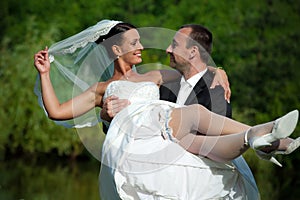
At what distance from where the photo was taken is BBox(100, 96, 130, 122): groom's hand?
6.09 m

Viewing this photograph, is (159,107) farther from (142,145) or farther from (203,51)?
(203,51)

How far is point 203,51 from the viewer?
6027 millimetres

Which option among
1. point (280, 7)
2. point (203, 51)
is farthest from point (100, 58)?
point (280, 7)

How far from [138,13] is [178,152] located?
790 inches

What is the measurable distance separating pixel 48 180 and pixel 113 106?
7.57 metres

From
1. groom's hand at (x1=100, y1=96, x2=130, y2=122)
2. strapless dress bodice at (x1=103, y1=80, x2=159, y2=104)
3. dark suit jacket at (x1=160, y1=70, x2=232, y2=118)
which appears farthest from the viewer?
strapless dress bodice at (x1=103, y1=80, x2=159, y2=104)

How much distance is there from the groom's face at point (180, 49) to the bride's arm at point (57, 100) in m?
0.70

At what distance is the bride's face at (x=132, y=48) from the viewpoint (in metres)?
6.29

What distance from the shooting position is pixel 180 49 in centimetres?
600

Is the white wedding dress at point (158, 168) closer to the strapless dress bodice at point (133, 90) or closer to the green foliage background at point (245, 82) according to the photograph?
the strapless dress bodice at point (133, 90)

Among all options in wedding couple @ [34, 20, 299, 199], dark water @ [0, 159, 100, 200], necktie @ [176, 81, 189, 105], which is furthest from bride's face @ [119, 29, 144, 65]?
dark water @ [0, 159, 100, 200]

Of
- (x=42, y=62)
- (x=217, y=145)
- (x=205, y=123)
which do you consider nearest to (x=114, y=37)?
(x=42, y=62)

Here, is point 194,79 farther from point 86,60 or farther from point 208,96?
point 86,60

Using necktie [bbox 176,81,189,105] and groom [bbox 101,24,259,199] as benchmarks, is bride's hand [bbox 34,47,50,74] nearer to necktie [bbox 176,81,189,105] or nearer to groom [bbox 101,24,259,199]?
groom [bbox 101,24,259,199]
